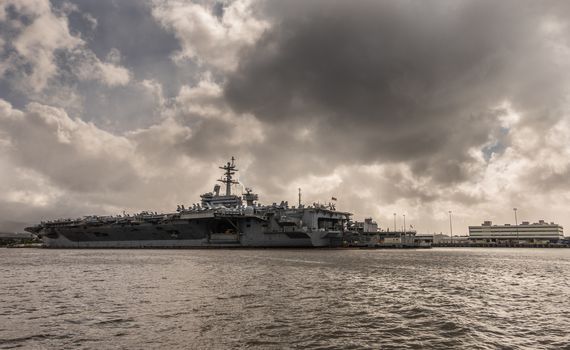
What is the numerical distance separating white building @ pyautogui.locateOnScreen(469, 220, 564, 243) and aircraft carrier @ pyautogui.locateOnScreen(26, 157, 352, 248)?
117 meters

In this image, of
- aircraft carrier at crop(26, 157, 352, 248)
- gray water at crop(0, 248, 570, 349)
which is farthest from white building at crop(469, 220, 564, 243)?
gray water at crop(0, 248, 570, 349)

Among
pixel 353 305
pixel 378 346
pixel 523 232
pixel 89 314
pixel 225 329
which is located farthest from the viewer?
pixel 523 232

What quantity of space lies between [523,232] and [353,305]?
171129mm

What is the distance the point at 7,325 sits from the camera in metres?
10.8

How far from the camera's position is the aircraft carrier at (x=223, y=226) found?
52.8 meters

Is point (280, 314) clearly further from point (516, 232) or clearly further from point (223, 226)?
point (516, 232)

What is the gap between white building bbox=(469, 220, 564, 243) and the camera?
15125 cm

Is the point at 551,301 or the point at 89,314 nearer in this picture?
the point at 89,314

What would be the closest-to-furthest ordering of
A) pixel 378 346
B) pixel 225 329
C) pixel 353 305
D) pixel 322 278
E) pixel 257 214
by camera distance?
pixel 378 346, pixel 225 329, pixel 353 305, pixel 322 278, pixel 257 214

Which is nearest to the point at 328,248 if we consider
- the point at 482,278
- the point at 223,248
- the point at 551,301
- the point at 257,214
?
the point at 257,214

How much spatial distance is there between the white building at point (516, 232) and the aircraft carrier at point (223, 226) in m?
117

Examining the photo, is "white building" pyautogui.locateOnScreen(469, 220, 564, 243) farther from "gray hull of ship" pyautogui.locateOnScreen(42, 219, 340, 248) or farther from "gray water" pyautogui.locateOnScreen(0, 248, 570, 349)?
"gray water" pyautogui.locateOnScreen(0, 248, 570, 349)

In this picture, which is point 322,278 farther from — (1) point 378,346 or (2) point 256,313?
(1) point 378,346

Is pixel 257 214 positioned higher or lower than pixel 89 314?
higher
